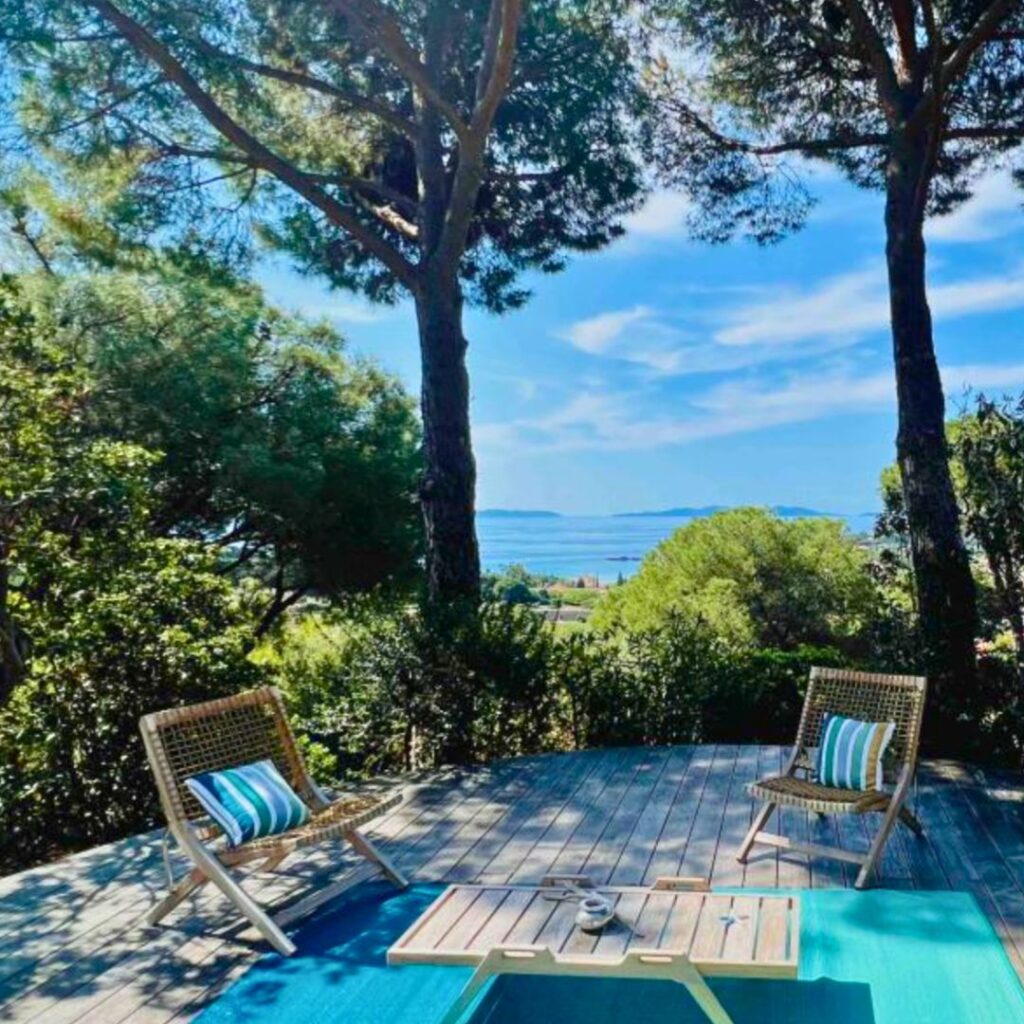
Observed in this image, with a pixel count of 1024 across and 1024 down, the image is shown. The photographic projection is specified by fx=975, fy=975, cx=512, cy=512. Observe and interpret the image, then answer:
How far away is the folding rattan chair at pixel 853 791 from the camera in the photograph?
3.95m

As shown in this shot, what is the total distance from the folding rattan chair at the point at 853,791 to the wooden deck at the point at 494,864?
4.1 inches

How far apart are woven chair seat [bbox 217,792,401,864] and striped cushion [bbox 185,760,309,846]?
0.04 m

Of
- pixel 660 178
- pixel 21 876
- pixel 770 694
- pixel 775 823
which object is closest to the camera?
pixel 21 876

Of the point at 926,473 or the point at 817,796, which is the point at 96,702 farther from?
the point at 926,473

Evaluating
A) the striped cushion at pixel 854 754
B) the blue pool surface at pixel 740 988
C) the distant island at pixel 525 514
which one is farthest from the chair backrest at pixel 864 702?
the distant island at pixel 525 514

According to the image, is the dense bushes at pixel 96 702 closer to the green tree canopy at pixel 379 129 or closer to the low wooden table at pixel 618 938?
the green tree canopy at pixel 379 129

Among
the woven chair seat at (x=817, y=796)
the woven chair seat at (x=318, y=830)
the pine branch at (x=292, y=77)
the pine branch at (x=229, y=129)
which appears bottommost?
the woven chair seat at (x=318, y=830)

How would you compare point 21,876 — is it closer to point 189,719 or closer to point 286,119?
point 189,719

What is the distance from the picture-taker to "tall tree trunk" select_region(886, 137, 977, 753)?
20.4 ft

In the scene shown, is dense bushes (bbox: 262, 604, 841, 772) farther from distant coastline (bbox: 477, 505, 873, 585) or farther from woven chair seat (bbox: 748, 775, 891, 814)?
woven chair seat (bbox: 748, 775, 891, 814)

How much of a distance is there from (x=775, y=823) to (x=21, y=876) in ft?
11.4

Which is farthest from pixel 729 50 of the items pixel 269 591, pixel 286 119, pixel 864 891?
pixel 269 591

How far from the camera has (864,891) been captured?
3773mm

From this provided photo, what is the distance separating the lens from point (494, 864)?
4242 mm
